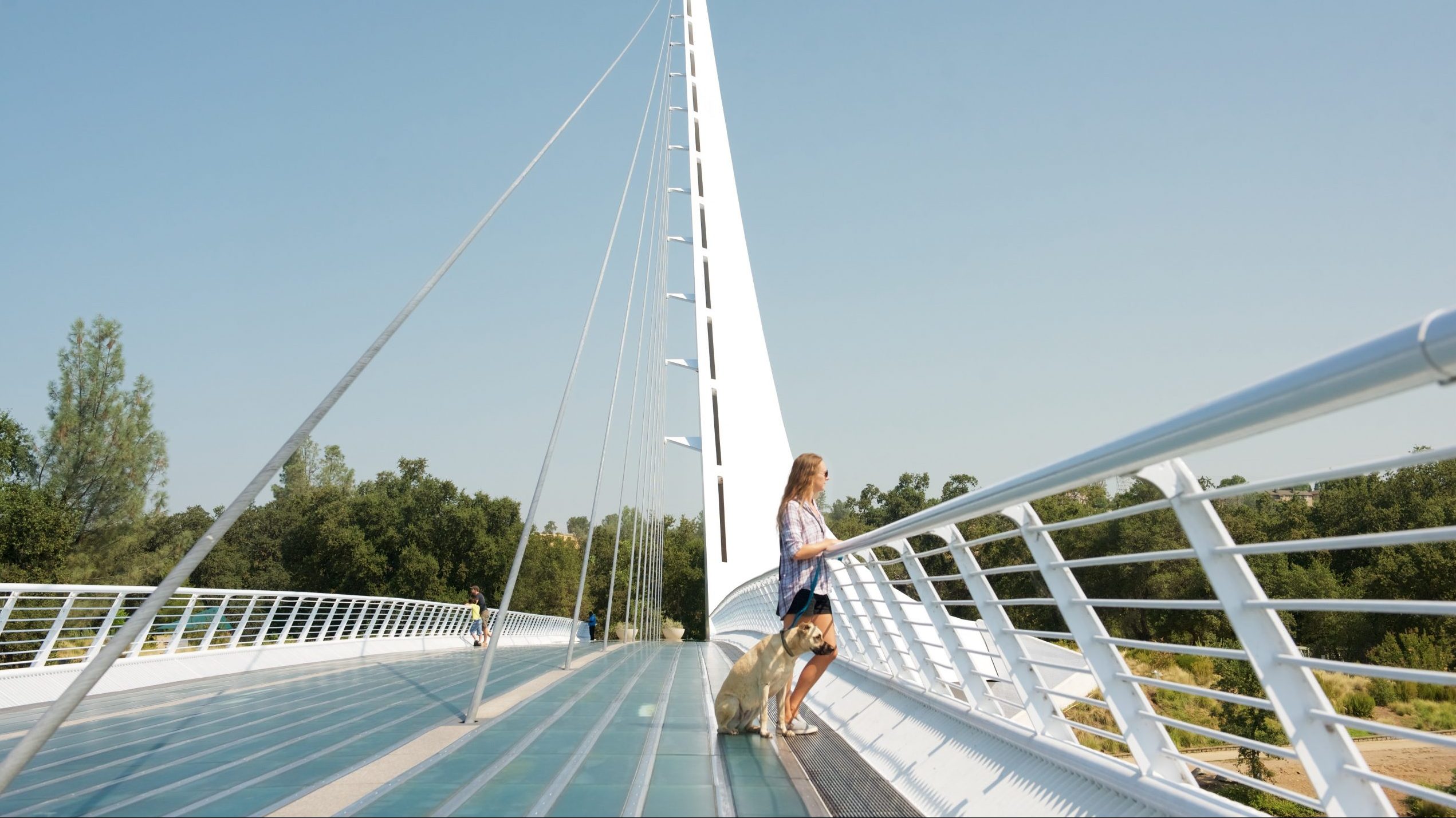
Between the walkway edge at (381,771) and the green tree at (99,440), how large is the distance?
1344 inches

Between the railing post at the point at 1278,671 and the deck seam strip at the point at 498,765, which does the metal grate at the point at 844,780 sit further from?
the railing post at the point at 1278,671

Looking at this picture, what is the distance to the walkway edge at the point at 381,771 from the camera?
366 cm

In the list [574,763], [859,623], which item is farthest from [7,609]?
[859,623]

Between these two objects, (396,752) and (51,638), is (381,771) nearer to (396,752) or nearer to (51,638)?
(396,752)

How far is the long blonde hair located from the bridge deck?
1254 millimetres

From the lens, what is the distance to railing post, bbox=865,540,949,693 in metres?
4.90

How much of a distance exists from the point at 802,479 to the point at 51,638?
7.22 metres

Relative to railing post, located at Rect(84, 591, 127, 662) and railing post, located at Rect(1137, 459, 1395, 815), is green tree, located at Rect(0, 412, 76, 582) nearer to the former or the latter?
railing post, located at Rect(84, 591, 127, 662)

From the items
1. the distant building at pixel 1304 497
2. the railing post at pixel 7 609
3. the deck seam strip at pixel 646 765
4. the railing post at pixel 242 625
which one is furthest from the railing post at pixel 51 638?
the distant building at pixel 1304 497

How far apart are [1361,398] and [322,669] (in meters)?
13.4

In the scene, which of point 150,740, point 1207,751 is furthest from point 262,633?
point 1207,751

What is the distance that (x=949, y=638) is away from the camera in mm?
4316

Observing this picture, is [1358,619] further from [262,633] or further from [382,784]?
[382,784]

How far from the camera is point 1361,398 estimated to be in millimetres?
1732
